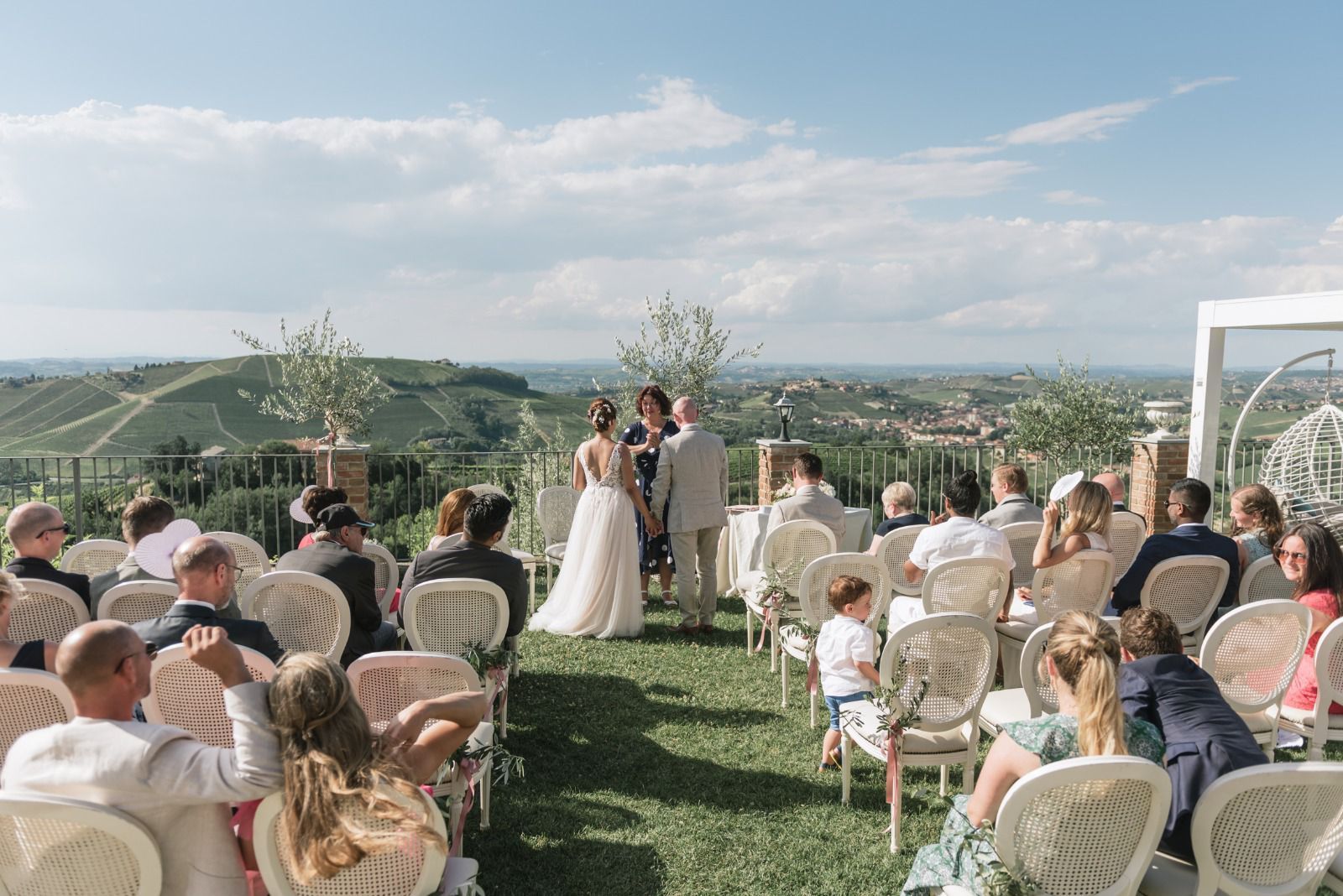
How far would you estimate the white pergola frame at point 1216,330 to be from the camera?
7.57 metres

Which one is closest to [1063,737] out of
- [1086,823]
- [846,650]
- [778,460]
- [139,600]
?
[1086,823]

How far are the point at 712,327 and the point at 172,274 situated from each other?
56381 millimetres

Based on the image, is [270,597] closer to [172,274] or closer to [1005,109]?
[1005,109]

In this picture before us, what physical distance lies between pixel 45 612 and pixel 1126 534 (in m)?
6.53

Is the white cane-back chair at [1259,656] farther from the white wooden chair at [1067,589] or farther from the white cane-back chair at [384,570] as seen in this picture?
the white cane-back chair at [384,570]

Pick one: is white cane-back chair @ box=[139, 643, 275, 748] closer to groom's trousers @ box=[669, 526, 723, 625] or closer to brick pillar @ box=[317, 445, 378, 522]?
groom's trousers @ box=[669, 526, 723, 625]

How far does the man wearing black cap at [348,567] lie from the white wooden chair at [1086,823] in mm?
3078

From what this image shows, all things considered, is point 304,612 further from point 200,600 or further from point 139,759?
point 139,759

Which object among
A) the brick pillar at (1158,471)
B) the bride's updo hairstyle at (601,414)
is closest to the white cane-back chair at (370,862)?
the bride's updo hairstyle at (601,414)

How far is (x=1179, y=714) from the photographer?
268 centimetres

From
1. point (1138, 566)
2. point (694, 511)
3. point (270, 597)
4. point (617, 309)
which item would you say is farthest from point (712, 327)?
point (617, 309)

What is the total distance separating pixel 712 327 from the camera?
14.5 meters

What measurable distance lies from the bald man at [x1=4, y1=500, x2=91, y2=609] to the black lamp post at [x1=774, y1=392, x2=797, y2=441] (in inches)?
268

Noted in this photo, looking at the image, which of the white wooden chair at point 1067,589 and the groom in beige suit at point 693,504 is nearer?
the white wooden chair at point 1067,589
